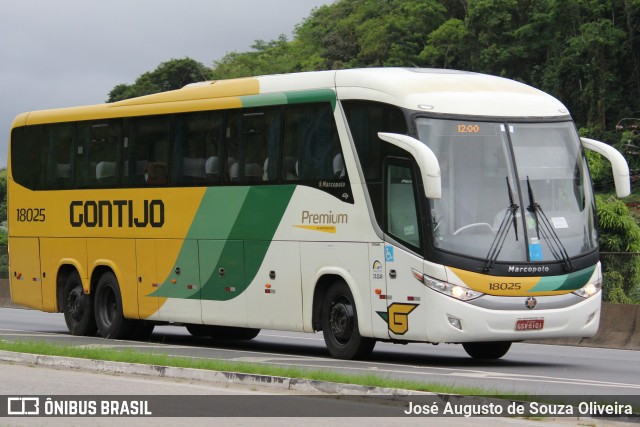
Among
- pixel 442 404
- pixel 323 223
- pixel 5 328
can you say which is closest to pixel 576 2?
pixel 5 328

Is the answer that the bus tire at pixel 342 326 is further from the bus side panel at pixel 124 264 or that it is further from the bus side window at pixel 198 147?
the bus side panel at pixel 124 264

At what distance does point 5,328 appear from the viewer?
2823 centimetres

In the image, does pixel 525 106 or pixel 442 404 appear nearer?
pixel 442 404

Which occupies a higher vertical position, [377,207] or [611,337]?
[377,207]

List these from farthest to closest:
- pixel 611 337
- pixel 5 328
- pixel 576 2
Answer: pixel 576 2 → pixel 5 328 → pixel 611 337

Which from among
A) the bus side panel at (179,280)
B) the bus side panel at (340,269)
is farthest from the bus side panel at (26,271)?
the bus side panel at (340,269)

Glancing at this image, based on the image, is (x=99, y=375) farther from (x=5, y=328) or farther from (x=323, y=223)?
Result: (x=5, y=328)

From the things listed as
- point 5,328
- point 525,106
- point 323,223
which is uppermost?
point 525,106

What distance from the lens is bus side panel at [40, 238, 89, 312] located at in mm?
24781

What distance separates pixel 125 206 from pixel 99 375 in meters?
8.00

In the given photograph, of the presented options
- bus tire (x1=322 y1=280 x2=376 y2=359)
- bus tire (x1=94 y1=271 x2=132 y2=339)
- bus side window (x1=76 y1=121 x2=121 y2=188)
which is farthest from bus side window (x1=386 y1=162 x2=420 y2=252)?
bus tire (x1=94 y1=271 x2=132 y2=339)

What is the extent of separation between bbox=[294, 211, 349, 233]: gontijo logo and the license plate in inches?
114

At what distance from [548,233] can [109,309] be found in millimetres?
9630

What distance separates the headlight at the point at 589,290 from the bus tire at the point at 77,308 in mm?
10135
